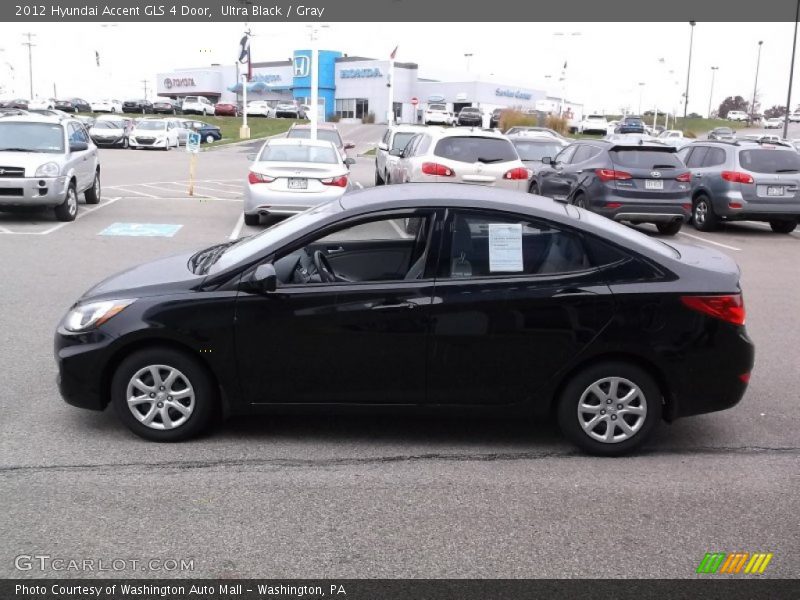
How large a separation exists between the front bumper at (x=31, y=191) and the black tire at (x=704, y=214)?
1210 centimetres

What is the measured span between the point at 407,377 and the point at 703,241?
1199cm

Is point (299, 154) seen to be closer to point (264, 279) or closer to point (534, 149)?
point (534, 149)

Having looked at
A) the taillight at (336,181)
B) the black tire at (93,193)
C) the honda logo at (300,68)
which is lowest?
the black tire at (93,193)

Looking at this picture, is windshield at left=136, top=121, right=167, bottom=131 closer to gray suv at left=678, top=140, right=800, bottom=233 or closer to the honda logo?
the honda logo

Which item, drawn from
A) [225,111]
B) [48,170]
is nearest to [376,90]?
[225,111]

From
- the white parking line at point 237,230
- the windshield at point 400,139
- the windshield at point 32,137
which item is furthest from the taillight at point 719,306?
the windshield at point 400,139

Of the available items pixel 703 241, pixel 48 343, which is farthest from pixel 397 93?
pixel 48 343

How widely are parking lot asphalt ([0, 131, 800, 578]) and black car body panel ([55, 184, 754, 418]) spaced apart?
0.24 m

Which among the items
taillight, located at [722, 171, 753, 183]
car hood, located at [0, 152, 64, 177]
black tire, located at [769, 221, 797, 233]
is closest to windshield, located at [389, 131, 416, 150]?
taillight, located at [722, 171, 753, 183]

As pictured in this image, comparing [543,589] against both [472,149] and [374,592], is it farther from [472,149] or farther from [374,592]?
[472,149]

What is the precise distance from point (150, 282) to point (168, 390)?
2.33 ft

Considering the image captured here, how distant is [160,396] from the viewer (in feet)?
17.5

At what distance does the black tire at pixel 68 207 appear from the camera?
15195 mm

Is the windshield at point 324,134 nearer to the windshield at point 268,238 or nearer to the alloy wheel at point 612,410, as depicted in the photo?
the windshield at point 268,238
